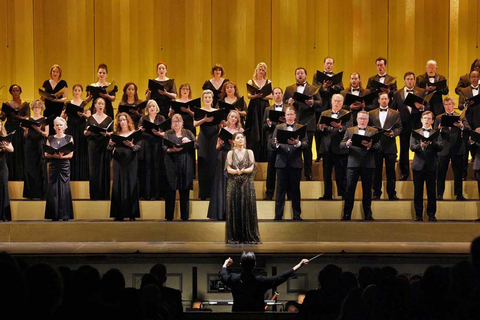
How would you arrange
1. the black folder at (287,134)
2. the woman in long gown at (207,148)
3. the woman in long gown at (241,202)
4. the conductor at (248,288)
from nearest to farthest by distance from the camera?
1. the conductor at (248,288)
2. the woman in long gown at (241,202)
3. the black folder at (287,134)
4. the woman in long gown at (207,148)

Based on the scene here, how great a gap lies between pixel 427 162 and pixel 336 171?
94 cm

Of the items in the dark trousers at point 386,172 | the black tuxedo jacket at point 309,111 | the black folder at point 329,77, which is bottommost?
the dark trousers at point 386,172

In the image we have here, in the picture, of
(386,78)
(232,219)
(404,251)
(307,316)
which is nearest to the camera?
(307,316)

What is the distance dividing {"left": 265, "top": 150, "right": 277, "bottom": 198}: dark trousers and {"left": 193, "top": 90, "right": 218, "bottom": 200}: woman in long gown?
59cm

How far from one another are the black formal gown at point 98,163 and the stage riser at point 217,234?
58cm

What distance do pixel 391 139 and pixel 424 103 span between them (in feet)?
2.07

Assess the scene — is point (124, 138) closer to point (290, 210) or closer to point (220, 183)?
point (220, 183)

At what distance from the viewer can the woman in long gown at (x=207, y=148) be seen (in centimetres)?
714

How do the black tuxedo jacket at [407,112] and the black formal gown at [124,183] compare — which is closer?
the black formal gown at [124,183]

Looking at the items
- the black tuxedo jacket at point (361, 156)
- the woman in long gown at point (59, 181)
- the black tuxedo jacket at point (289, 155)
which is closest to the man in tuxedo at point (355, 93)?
the black tuxedo jacket at point (361, 156)

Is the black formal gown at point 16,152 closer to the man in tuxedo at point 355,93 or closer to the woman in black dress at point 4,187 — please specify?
the woman in black dress at point 4,187

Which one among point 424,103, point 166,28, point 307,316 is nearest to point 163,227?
point 424,103

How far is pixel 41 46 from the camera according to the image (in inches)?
402

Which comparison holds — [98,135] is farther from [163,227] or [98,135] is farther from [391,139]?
[391,139]
